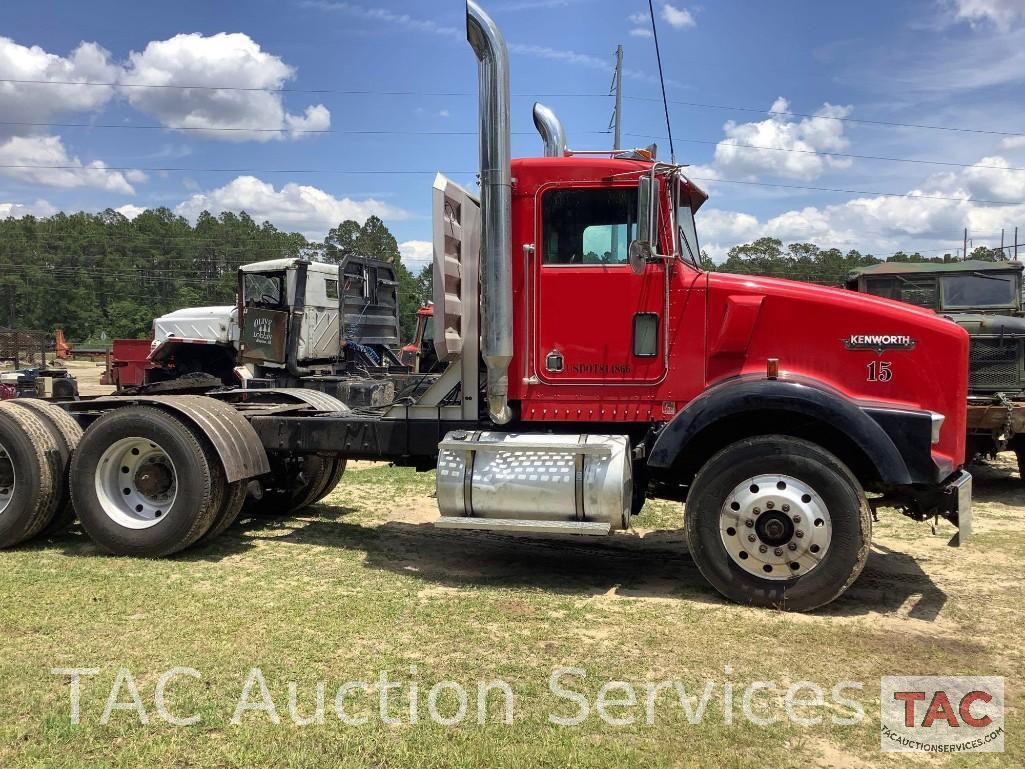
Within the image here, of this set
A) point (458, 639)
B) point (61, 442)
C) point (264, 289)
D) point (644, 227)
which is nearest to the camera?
point (458, 639)

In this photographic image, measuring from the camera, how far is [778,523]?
16.2 feet

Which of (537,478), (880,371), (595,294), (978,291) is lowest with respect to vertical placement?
(537,478)

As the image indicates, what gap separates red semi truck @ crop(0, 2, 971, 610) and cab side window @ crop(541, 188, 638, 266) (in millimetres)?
14

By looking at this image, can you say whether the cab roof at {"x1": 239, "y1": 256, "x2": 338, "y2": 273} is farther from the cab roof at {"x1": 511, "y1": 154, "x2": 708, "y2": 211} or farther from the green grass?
the cab roof at {"x1": 511, "y1": 154, "x2": 708, "y2": 211}

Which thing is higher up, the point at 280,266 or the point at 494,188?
the point at 280,266

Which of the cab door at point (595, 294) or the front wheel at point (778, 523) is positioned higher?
the cab door at point (595, 294)

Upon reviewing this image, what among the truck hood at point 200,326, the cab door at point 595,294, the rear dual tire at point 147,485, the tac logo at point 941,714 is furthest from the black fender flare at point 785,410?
the truck hood at point 200,326

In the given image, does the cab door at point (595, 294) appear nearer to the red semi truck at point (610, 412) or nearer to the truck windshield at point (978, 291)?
the red semi truck at point (610, 412)

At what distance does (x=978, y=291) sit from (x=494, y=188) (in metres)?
8.57

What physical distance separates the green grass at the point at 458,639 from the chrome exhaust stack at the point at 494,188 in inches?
68.9

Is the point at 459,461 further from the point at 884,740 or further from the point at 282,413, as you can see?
the point at 884,740

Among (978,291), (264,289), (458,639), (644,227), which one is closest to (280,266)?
(264,289)

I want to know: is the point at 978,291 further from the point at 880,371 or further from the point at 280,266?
the point at 280,266

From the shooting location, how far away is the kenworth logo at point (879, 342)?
5.11 m
